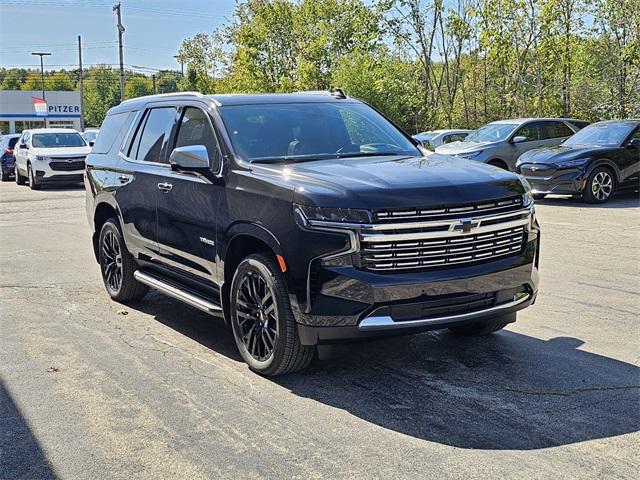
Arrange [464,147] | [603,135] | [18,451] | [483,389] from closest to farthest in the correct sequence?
[18,451]
[483,389]
[603,135]
[464,147]

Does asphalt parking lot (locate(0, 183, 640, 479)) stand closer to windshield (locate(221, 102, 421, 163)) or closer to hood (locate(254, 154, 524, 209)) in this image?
hood (locate(254, 154, 524, 209))

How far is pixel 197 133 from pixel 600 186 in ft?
36.0

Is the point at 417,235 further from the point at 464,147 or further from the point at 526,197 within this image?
the point at 464,147

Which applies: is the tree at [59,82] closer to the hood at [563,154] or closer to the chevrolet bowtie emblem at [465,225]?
the hood at [563,154]

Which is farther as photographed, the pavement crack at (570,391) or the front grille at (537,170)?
the front grille at (537,170)

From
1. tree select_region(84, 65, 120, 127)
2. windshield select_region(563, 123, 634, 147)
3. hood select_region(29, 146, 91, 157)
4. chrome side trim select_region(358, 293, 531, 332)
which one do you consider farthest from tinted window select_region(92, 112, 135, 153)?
tree select_region(84, 65, 120, 127)

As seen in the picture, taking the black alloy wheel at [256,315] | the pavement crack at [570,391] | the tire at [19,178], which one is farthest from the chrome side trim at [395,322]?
the tire at [19,178]

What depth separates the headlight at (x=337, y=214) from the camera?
4.56m

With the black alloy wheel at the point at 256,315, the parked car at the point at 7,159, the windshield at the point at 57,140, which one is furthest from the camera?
the parked car at the point at 7,159

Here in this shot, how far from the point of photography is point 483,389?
4836 millimetres

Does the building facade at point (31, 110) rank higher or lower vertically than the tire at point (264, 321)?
higher

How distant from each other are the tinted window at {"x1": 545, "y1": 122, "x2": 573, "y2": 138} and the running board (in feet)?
45.4

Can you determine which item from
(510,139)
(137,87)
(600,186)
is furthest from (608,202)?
(137,87)

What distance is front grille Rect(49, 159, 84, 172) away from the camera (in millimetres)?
22109
